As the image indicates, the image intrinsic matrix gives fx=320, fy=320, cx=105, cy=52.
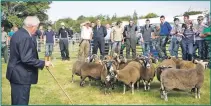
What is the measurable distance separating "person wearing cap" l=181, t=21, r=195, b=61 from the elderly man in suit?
8.82 metres

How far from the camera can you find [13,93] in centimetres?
614

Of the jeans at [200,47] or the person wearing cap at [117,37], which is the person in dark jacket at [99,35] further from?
the jeans at [200,47]

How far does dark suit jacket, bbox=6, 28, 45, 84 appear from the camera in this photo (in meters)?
5.90

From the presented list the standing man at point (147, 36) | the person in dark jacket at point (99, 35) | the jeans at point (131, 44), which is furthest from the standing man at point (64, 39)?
the standing man at point (147, 36)

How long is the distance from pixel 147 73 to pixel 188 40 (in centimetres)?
406

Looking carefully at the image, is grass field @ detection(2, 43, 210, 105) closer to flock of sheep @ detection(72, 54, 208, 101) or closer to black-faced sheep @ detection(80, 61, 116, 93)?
flock of sheep @ detection(72, 54, 208, 101)

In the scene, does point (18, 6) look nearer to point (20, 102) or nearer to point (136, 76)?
point (136, 76)

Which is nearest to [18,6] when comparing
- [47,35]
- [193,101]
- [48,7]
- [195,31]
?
[48,7]

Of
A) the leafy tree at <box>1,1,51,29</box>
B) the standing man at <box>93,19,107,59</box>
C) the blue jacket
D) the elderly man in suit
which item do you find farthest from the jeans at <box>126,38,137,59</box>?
the leafy tree at <box>1,1,51,29</box>

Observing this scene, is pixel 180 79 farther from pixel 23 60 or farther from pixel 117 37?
pixel 117 37

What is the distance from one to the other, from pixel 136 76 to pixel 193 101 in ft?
6.37

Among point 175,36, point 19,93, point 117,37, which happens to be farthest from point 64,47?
point 19,93

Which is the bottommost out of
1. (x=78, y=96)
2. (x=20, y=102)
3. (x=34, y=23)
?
(x=78, y=96)

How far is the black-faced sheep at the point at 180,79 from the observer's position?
29.4 feet
